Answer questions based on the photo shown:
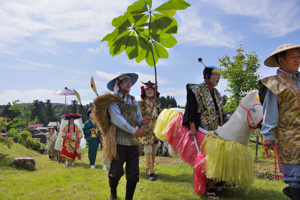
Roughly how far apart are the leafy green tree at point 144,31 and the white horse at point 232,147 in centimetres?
153

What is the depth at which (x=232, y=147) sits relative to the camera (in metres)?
3.44

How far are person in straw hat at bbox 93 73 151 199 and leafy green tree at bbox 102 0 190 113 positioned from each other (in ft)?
1.82

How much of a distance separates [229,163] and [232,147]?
25 centimetres

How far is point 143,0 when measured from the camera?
103 inches

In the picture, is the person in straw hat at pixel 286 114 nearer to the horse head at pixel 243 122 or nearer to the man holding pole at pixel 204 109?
the horse head at pixel 243 122

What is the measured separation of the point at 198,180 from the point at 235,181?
1.89 feet

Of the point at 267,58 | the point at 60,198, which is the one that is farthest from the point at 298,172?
the point at 60,198

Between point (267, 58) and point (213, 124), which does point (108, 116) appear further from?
point (267, 58)

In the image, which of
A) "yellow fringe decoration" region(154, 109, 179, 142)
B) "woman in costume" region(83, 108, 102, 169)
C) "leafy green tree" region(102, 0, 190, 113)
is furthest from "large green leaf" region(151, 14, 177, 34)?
"woman in costume" region(83, 108, 102, 169)

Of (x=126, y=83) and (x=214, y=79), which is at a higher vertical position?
(x=214, y=79)

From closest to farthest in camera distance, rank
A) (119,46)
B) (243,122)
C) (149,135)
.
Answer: (119,46), (243,122), (149,135)

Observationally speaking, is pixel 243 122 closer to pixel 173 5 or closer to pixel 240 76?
pixel 173 5

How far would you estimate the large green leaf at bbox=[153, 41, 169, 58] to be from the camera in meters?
3.38

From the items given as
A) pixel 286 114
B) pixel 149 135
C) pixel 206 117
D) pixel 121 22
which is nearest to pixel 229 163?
pixel 206 117
